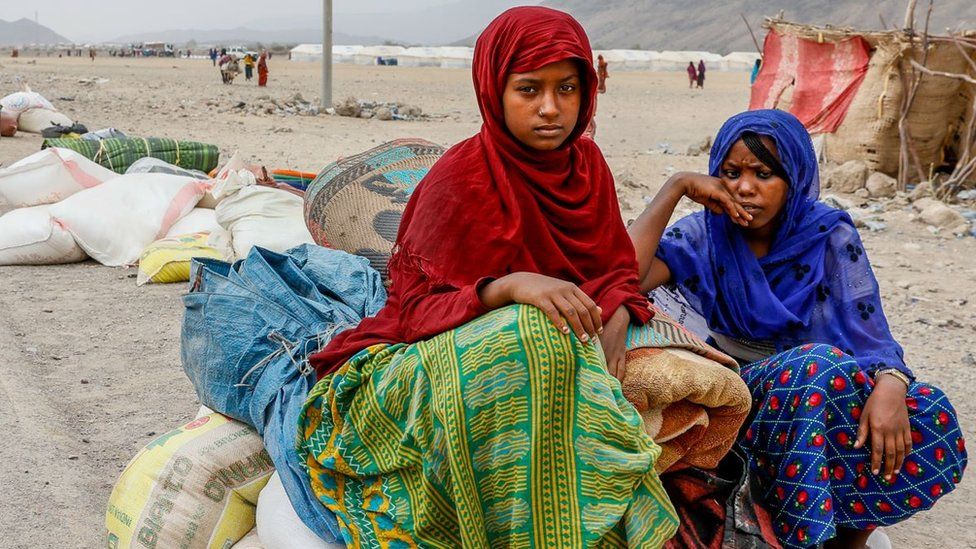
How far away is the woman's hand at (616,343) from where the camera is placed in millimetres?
2092

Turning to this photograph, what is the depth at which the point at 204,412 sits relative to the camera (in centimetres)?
289

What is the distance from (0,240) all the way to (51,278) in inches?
17.2

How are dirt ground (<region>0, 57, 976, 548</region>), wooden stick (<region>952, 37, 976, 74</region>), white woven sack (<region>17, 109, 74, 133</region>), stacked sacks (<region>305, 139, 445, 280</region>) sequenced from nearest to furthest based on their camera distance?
dirt ground (<region>0, 57, 976, 548</region>)
stacked sacks (<region>305, 139, 445, 280</region>)
wooden stick (<region>952, 37, 976, 74</region>)
white woven sack (<region>17, 109, 74, 133</region>)

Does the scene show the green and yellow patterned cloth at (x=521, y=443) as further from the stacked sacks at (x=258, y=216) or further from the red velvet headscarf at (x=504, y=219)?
the stacked sacks at (x=258, y=216)

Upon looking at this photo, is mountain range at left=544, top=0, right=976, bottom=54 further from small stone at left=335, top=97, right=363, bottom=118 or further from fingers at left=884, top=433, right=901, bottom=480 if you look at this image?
fingers at left=884, top=433, right=901, bottom=480

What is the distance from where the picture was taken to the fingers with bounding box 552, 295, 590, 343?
189cm

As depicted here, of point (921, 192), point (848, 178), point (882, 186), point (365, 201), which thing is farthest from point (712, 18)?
point (365, 201)

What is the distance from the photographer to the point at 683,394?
2.05 meters

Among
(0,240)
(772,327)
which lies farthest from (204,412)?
(0,240)

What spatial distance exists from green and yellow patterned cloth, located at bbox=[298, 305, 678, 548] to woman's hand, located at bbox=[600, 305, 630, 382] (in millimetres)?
150

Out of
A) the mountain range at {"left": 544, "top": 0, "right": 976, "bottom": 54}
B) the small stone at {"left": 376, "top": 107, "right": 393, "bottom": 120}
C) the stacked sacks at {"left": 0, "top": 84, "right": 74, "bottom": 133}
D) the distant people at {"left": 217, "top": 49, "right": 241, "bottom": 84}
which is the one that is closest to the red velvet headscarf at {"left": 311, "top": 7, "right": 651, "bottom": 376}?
the stacked sacks at {"left": 0, "top": 84, "right": 74, "bottom": 133}

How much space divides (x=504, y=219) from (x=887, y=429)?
3.26 feet

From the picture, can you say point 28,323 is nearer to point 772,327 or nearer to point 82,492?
point 82,492

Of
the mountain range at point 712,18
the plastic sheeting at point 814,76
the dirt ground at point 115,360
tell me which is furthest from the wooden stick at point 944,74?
the mountain range at point 712,18
